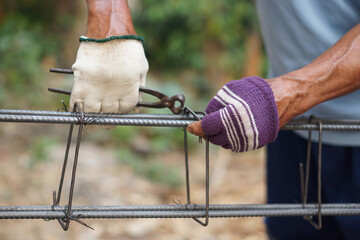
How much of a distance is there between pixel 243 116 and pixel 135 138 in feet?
11.5

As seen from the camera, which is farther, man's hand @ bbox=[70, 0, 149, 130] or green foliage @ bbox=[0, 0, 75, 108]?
green foliage @ bbox=[0, 0, 75, 108]

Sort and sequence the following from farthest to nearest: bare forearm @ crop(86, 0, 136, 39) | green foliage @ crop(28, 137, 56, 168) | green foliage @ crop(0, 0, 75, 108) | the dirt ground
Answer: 1. green foliage @ crop(0, 0, 75, 108)
2. green foliage @ crop(28, 137, 56, 168)
3. the dirt ground
4. bare forearm @ crop(86, 0, 136, 39)

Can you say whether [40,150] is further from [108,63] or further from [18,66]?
[108,63]

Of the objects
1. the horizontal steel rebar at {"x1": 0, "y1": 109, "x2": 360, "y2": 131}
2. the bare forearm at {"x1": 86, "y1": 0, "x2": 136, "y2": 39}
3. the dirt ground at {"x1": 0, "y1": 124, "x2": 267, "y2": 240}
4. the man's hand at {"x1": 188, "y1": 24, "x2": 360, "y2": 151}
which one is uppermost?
the bare forearm at {"x1": 86, "y1": 0, "x2": 136, "y2": 39}

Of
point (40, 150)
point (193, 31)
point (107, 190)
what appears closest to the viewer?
point (107, 190)

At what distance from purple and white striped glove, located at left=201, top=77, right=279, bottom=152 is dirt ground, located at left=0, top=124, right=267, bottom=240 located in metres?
1.64

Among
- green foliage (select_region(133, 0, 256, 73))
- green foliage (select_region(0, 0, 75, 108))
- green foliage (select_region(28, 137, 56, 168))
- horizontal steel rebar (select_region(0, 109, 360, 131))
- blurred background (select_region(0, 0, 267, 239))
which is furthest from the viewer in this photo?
green foliage (select_region(133, 0, 256, 73))

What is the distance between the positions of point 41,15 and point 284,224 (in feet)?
21.6

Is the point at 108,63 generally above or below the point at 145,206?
above

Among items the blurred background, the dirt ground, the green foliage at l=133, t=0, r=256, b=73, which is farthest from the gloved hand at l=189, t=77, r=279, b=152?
the green foliage at l=133, t=0, r=256, b=73

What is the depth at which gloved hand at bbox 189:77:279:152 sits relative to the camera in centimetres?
74

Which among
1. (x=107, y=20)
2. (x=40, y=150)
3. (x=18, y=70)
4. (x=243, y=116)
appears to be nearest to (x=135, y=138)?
(x=40, y=150)

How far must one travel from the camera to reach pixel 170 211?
2.64 feet

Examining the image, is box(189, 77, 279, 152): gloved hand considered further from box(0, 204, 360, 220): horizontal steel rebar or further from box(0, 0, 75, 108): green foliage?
box(0, 0, 75, 108): green foliage
